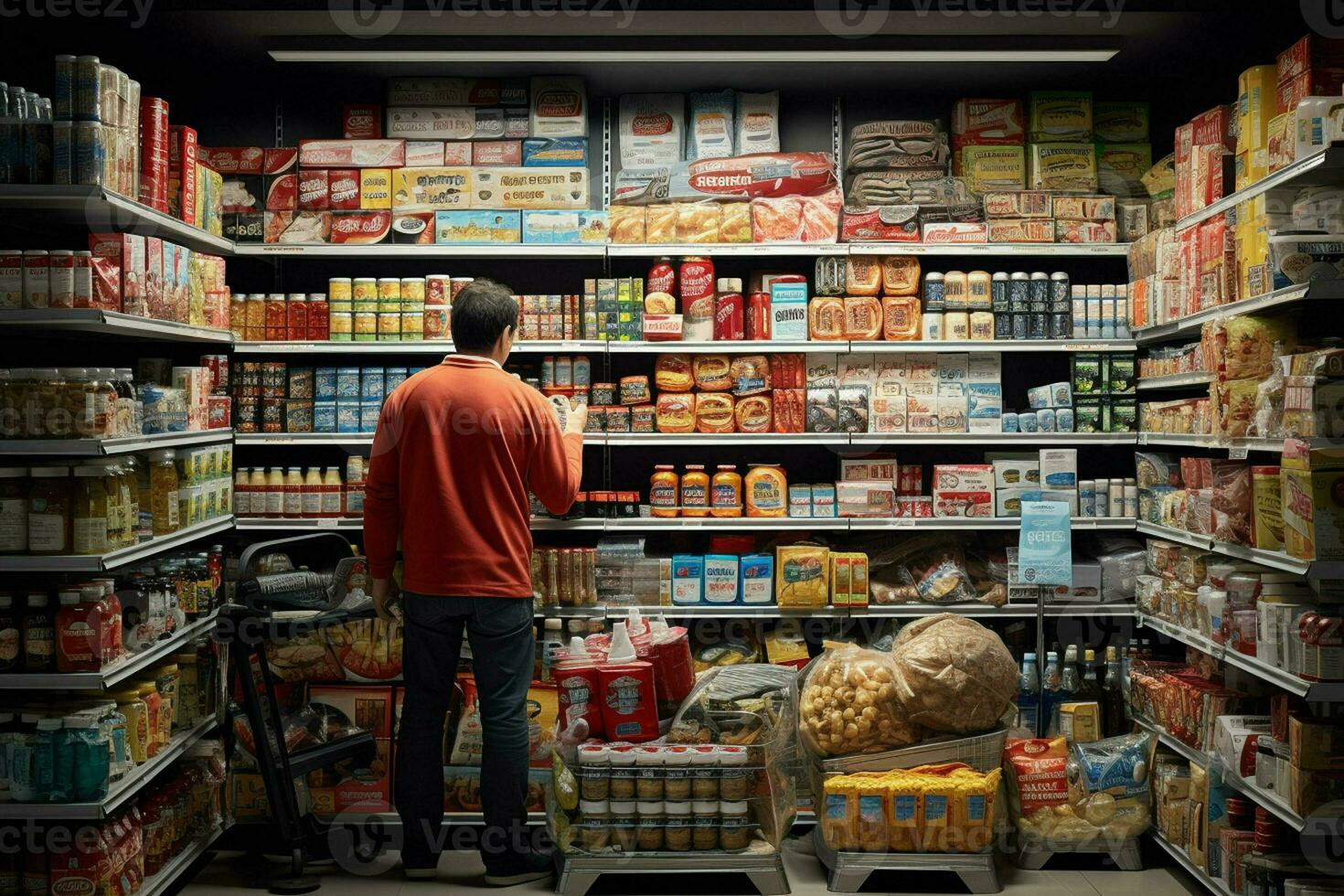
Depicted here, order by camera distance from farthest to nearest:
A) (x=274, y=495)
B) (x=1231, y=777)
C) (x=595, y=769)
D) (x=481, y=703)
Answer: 1. (x=274, y=495)
2. (x=481, y=703)
3. (x=595, y=769)
4. (x=1231, y=777)

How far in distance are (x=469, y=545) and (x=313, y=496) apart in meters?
1.41

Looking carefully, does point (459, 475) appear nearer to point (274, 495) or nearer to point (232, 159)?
point (274, 495)

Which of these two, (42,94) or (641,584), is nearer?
(42,94)

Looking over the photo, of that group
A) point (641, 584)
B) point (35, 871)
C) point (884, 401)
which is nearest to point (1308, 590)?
point (884, 401)

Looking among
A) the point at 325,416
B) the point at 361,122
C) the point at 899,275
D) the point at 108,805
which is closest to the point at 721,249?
the point at 899,275

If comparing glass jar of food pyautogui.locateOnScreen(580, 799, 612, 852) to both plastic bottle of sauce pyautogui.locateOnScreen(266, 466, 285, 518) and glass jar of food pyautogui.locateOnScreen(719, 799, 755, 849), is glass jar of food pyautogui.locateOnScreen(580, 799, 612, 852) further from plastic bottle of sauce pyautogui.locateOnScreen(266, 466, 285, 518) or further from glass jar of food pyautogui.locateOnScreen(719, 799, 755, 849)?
plastic bottle of sauce pyautogui.locateOnScreen(266, 466, 285, 518)

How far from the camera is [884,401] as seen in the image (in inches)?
215

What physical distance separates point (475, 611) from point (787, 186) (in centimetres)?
254

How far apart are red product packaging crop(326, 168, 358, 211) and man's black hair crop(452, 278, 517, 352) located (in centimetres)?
132

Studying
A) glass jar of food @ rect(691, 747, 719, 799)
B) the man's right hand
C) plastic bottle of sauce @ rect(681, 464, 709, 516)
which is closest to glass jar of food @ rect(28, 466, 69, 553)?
the man's right hand

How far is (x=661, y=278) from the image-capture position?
212 inches

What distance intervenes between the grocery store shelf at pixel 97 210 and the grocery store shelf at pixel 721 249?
1799mm

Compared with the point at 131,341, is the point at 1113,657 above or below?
below

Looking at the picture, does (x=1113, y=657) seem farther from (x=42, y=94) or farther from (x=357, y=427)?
(x=42, y=94)
